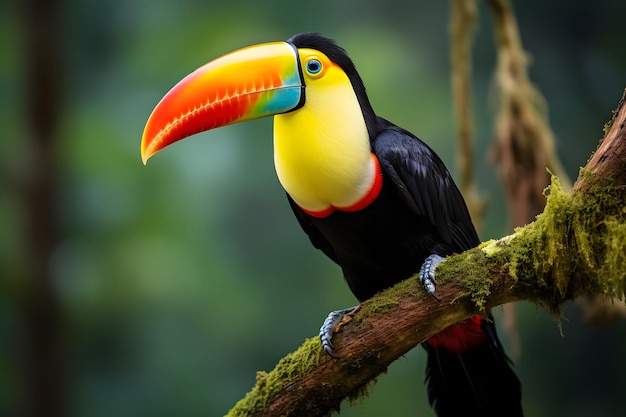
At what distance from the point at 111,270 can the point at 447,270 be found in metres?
3.15

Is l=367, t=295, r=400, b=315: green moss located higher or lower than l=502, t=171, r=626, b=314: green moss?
higher

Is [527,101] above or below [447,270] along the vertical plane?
above

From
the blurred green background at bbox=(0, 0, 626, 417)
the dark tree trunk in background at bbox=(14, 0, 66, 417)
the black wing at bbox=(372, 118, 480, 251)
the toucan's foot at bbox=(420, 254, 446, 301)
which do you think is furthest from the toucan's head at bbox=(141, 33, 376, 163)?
the blurred green background at bbox=(0, 0, 626, 417)

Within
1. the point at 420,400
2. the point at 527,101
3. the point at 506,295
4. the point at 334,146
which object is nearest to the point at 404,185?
the point at 334,146

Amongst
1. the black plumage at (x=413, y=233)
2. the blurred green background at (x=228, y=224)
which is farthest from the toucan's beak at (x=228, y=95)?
the blurred green background at (x=228, y=224)

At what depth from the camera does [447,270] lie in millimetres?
1927

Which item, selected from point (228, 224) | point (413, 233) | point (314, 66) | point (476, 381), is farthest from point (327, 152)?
point (228, 224)

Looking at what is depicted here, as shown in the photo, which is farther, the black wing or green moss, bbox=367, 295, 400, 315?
the black wing

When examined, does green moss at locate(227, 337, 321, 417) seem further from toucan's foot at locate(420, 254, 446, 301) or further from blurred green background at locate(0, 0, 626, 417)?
blurred green background at locate(0, 0, 626, 417)

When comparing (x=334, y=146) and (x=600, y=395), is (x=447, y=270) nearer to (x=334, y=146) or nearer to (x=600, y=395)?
(x=334, y=146)

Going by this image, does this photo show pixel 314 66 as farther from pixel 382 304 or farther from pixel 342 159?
pixel 382 304

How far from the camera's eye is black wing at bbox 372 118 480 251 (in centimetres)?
216

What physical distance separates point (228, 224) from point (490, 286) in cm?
309

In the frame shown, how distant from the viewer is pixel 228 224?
4.80 m
